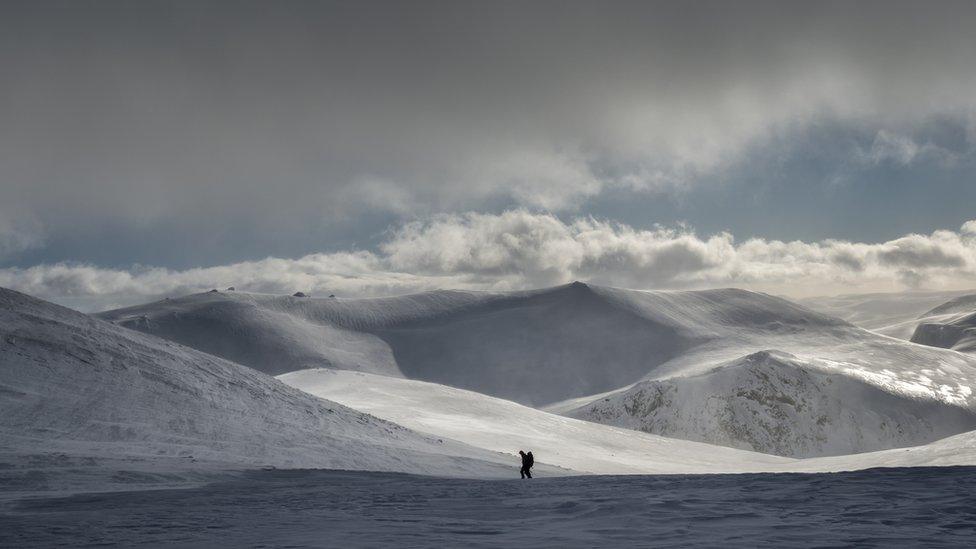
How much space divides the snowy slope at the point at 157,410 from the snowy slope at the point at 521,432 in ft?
29.3

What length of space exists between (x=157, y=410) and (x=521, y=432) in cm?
2941

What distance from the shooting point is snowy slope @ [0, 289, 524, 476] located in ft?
89.0

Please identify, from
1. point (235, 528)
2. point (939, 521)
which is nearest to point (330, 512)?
point (235, 528)

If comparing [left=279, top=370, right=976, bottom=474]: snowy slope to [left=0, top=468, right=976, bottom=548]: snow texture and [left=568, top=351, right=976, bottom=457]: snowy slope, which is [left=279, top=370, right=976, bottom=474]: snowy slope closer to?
[left=0, top=468, right=976, bottom=548]: snow texture

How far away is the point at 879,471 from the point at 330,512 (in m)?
17.2

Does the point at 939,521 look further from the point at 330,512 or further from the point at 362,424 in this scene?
the point at 362,424

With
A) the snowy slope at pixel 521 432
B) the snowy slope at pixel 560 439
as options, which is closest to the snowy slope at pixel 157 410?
the snowy slope at pixel 521 432

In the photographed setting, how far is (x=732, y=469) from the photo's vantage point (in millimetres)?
52125

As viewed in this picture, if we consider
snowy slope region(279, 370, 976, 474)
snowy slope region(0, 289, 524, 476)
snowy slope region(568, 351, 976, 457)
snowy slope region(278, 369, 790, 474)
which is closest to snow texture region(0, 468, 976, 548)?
snowy slope region(0, 289, 524, 476)

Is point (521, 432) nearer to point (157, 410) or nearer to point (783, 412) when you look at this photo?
point (157, 410)

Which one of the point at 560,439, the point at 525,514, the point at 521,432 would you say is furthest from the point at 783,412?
the point at 525,514

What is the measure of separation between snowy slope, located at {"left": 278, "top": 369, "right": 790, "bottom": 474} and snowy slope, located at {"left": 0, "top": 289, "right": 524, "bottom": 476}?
8925mm

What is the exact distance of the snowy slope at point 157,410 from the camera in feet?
89.0

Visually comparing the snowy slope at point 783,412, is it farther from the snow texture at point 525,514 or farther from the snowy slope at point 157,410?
the snow texture at point 525,514
